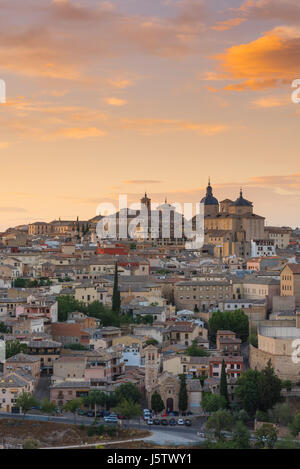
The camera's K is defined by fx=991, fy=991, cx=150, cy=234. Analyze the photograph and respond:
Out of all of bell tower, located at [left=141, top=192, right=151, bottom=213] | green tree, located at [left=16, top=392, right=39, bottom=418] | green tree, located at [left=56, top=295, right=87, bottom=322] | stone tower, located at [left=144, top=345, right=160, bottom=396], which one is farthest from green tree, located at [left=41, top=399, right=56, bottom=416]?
bell tower, located at [left=141, top=192, right=151, bottom=213]

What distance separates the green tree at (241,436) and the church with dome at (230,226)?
2732cm

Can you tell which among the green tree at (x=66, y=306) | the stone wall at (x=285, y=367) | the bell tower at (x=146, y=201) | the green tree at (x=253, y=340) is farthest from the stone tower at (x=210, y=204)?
the stone wall at (x=285, y=367)

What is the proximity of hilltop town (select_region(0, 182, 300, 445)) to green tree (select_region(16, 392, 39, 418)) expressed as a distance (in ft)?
0.08

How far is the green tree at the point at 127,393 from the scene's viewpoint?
22.6m

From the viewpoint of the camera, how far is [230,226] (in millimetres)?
53500

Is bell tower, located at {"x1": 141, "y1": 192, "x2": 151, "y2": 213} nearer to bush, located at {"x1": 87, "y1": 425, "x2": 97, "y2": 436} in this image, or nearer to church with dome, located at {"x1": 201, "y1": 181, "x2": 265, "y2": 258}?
church with dome, located at {"x1": 201, "y1": 181, "x2": 265, "y2": 258}

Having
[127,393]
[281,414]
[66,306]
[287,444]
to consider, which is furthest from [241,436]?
[66,306]

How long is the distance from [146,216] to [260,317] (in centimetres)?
2994

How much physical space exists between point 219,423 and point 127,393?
257cm

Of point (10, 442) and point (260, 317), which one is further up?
point (260, 317)

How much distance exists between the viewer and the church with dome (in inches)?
1923
